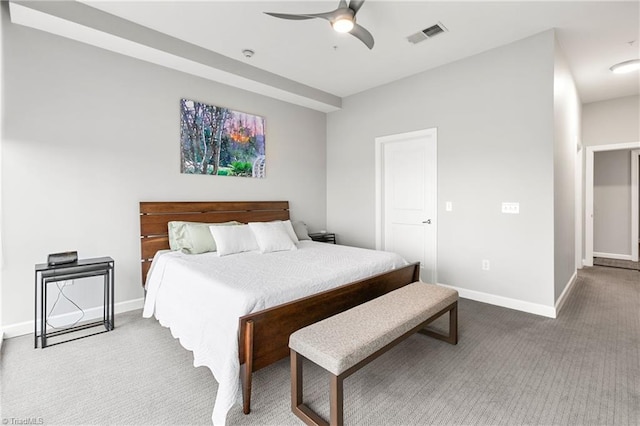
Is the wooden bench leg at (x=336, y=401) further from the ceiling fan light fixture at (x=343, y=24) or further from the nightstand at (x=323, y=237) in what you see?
the nightstand at (x=323, y=237)

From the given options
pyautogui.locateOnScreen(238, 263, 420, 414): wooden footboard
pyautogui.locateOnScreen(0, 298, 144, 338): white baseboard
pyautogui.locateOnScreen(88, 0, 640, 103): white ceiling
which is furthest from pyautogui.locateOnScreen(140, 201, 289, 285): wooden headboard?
pyautogui.locateOnScreen(238, 263, 420, 414): wooden footboard

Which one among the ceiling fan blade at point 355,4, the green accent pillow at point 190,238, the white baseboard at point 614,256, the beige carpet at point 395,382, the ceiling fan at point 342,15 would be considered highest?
the ceiling fan blade at point 355,4

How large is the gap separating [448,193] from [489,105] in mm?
1092

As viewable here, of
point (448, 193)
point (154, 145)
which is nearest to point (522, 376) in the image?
point (448, 193)

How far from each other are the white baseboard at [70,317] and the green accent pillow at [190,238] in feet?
2.40

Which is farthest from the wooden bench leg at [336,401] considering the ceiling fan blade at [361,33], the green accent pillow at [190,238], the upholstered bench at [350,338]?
the ceiling fan blade at [361,33]

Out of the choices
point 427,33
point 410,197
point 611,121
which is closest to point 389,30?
point 427,33

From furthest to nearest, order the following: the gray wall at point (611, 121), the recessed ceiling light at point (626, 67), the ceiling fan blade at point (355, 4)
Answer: the gray wall at point (611, 121) < the recessed ceiling light at point (626, 67) < the ceiling fan blade at point (355, 4)

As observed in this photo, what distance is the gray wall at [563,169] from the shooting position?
321 centimetres

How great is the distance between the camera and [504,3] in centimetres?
266

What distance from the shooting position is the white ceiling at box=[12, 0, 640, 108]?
2.70 m

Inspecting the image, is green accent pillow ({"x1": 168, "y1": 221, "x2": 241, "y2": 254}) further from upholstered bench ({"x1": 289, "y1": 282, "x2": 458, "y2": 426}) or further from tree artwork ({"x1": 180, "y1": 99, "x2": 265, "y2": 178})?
upholstered bench ({"x1": 289, "y1": 282, "x2": 458, "y2": 426})

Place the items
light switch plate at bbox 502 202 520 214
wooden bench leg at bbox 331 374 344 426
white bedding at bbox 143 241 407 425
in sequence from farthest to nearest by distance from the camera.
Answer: light switch plate at bbox 502 202 520 214
white bedding at bbox 143 241 407 425
wooden bench leg at bbox 331 374 344 426

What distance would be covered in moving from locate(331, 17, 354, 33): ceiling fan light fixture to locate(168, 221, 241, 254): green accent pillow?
2342 millimetres
